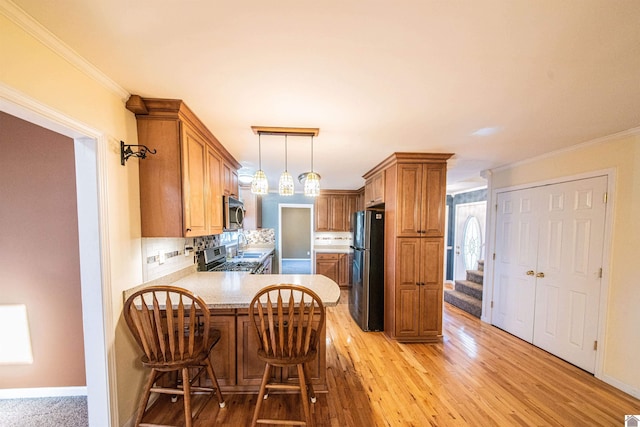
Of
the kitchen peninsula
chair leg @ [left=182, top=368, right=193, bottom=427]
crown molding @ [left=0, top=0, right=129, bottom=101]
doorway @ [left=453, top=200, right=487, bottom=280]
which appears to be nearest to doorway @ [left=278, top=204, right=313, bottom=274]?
doorway @ [left=453, top=200, right=487, bottom=280]

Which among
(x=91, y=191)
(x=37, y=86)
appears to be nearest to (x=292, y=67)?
(x=37, y=86)

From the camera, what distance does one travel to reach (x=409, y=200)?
286 centimetres

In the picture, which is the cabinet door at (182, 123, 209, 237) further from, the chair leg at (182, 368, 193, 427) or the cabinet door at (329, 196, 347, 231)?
the cabinet door at (329, 196, 347, 231)

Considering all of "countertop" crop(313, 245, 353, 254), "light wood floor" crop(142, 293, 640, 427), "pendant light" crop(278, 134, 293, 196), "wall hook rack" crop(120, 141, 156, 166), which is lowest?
"light wood floor" crop(142, 293, 640, 427)

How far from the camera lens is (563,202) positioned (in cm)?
Result: 260

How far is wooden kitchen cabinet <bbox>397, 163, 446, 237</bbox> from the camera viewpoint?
2842 mm

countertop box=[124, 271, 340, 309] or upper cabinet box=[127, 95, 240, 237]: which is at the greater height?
upper cabinet box=[127, 95, 240, 237]

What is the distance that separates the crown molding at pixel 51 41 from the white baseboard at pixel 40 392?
243cm

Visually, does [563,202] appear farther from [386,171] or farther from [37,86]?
[37,86]

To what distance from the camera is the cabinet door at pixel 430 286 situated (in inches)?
114

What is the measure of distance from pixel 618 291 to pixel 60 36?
175 inches

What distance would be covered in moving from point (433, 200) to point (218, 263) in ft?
9.70

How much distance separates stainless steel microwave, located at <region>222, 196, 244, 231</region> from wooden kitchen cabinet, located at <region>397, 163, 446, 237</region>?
6.98 ft

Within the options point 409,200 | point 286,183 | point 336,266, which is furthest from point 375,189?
point 336,266
